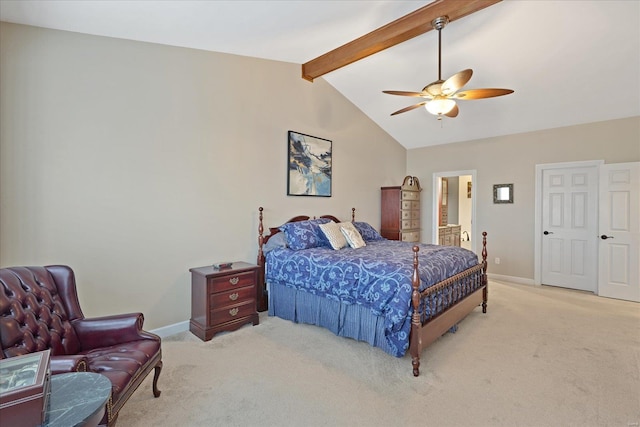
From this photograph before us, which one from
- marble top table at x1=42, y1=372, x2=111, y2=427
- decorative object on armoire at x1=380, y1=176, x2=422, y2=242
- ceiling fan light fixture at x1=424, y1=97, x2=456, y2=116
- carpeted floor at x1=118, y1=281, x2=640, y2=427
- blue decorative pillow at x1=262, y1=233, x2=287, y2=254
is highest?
ceiling fan light fixture at x1=424, y1=97, x2=456, y2=116

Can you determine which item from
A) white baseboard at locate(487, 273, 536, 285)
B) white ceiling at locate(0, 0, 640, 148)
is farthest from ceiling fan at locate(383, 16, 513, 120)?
white baseboard at locate(487, 273, 536, 285)

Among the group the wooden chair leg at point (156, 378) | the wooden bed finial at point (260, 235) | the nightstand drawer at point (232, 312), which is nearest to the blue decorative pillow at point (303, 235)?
the wooden bed finial at point (260, 235)

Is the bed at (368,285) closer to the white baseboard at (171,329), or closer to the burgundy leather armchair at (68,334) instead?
Answer: the white baseboard at (171,329)

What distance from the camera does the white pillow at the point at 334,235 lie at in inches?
157

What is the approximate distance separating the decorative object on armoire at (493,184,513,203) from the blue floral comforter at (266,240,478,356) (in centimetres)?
244

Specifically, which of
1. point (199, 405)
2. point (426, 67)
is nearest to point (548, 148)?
point (426, 67)

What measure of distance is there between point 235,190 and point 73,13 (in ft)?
6.94

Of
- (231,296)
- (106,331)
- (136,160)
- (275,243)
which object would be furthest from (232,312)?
(136,160)

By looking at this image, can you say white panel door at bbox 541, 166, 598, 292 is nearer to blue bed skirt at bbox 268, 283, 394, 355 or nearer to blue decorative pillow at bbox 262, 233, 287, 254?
blue bed skirt at bbox 268, 283, 394, 355

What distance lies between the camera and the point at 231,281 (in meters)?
3.36

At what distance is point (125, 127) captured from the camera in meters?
2.98

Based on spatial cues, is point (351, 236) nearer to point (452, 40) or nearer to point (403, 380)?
point (403, 380)

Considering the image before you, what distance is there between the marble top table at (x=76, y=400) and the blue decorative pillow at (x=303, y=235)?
8.62 feet

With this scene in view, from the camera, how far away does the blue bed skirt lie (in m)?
2.93
